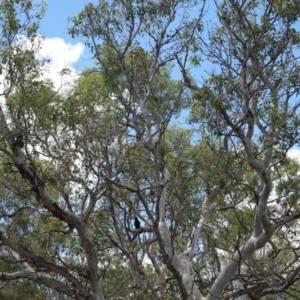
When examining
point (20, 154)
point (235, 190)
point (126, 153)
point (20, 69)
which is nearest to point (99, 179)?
point (126, 153)

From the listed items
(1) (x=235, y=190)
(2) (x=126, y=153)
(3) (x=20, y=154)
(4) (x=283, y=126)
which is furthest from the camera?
(1) (x=235, y=190)

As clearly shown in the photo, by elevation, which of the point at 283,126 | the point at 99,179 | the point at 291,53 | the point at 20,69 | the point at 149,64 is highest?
the point at 149,64

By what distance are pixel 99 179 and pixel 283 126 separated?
2678 millimetres

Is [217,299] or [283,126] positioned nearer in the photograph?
[283,126]

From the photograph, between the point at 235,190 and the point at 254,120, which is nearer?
the point at 254,120

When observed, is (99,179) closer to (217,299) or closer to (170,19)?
(217,299)

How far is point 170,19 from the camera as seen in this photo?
398 inches

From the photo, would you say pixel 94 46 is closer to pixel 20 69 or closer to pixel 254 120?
pixel 20 69

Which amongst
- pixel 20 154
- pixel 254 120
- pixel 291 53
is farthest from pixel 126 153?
pixel 291 53

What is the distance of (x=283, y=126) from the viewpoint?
7410 mm

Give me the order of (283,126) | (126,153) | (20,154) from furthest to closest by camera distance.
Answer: (126,153)
(20,154)
(283,126)

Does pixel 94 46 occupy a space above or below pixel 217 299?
above

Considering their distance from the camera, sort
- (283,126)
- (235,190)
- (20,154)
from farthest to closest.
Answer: (235,190) → (20,154) → (283,126)

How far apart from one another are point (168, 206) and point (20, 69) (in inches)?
138
